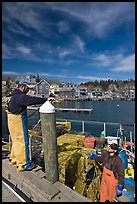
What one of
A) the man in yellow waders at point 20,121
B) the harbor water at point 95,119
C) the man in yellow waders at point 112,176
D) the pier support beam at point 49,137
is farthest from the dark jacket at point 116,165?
the harbor water at point 95,119

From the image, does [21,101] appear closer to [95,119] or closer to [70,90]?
[95,119]

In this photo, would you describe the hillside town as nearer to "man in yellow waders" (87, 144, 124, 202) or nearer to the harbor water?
the harbor water

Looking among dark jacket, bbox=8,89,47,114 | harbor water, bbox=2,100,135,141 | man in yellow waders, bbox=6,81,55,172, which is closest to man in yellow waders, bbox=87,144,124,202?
man in yellow waders, bbox=6,81,55,172

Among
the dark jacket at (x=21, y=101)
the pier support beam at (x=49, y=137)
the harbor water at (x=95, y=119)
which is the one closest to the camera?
the pier support beam at (x=49, y=137)

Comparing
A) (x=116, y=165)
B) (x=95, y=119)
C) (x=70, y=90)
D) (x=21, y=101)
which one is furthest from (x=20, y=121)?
(x=70, y=90)

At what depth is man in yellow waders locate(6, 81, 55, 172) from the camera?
2.97 metres

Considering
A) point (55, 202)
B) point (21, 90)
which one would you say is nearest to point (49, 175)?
point (55, 202)

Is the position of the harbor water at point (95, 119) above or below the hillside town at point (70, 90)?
below

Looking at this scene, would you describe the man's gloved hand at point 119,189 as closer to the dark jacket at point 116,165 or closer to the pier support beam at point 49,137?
the dark jacket at point 116,165

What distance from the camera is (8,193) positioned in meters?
2.74

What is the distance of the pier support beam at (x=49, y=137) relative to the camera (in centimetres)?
277

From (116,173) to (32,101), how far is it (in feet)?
5.78

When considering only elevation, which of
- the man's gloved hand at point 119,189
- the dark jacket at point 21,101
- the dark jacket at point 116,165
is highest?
the dark jacket at point 21,101

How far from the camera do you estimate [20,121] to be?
10.0 feet
